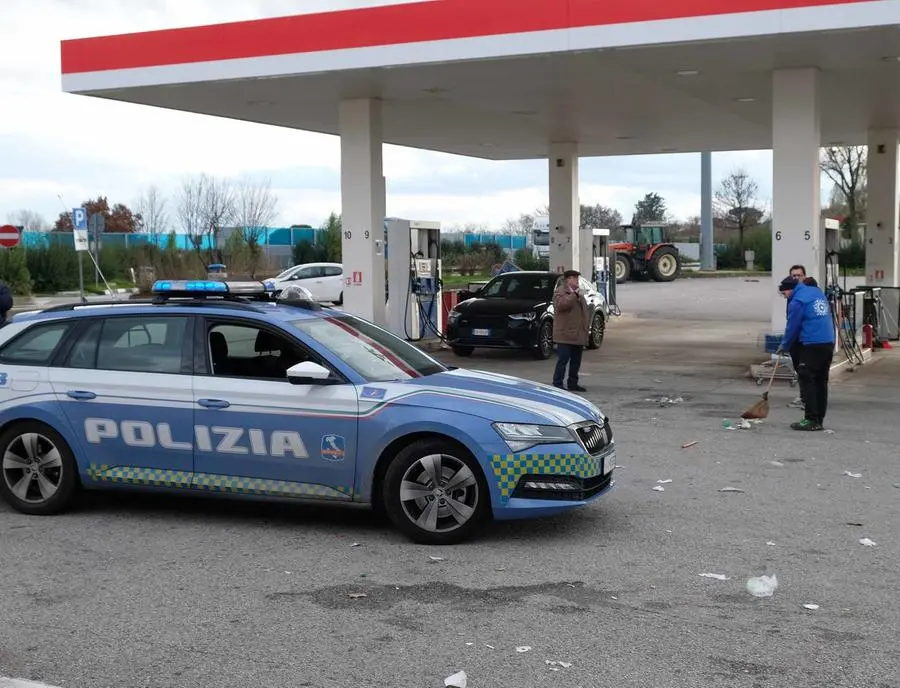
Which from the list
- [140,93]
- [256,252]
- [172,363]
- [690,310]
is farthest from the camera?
[256,252]

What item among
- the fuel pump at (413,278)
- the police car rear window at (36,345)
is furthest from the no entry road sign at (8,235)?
the police car rear window at (36,345)

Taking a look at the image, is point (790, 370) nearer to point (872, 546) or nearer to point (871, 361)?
point (871, 361)

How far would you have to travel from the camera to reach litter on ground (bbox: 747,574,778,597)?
5.97 m

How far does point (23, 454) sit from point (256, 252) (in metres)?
40.3

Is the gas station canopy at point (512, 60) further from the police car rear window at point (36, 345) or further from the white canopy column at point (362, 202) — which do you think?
the police car rear window at point (36, 345)

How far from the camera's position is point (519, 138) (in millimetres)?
28453

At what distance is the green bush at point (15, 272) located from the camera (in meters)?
40.7

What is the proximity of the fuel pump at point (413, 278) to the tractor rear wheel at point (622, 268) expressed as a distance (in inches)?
1069

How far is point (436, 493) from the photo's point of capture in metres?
6.92

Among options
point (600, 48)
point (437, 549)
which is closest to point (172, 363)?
point (437, 549)

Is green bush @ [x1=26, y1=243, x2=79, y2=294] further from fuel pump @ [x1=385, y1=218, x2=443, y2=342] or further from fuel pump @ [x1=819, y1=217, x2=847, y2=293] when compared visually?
fuel pump @ [x1=819, y1=217, x2=847, y2=293]

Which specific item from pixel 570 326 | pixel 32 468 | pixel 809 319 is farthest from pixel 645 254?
pixel 32 468

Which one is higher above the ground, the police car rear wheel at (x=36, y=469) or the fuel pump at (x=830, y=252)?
the fuel pump at (x=830, y=252)

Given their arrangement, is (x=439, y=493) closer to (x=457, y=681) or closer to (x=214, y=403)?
(x=214, y=403)
